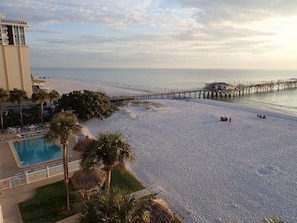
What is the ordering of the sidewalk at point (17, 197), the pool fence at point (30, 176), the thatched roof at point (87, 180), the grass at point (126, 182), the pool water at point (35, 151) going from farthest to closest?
the pool water at point (35, 151), the grass at point (126, 182), the pool fence at point (30, 176), the thatched roof at point (87, 180), the sidewalk at point (17, 197)

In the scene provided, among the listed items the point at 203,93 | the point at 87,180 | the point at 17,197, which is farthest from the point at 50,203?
the point at 203,93

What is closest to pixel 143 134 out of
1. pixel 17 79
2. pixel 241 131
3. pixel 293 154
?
pixel 241 131

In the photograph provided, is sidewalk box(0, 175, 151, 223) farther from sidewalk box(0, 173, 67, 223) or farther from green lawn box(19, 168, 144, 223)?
green lawn box(19, 168, 144, 223)

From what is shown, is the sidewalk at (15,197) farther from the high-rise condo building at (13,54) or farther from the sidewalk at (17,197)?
the high-rise condo building at (13,54)

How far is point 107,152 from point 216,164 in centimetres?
1080

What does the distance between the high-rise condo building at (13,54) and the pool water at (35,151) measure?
1375cm

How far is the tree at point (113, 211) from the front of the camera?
6.00 m

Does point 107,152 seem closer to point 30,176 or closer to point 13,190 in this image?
point 30,176

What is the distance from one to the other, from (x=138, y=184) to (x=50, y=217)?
502 centimetres

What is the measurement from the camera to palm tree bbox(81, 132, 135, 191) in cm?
848

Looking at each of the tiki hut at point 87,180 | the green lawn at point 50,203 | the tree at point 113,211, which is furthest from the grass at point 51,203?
the tree at point 113,211

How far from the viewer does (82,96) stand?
92.1 ft

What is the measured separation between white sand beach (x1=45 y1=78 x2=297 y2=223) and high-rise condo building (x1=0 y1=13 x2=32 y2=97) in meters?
12.3

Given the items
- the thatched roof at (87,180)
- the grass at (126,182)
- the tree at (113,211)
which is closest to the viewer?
the tree at (113,211)
